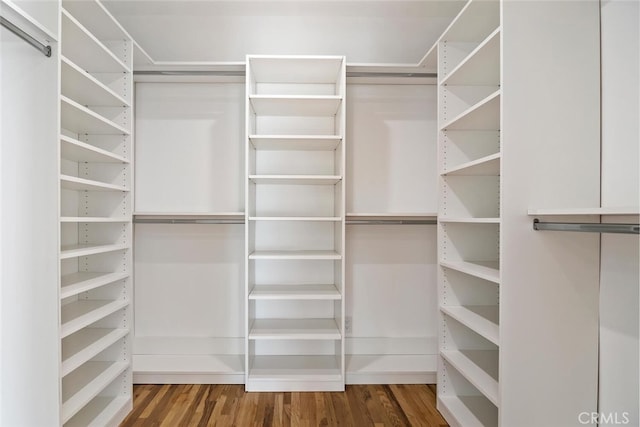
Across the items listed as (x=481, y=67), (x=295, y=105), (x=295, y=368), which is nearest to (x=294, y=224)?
(x=295, y=105)

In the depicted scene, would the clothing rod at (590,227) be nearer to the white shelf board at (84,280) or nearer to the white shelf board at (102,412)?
the white shelf board at (84,280)

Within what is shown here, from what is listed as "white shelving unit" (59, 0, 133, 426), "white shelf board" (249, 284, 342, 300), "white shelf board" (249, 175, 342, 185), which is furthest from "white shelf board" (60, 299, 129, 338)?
"white shelf board" (249, 175, 342, 185)

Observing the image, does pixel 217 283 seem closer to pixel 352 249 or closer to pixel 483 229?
pixel 352 249

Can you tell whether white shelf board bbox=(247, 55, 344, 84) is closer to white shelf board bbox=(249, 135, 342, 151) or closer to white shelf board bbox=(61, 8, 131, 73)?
white shelf board bbox=(249, 135, 342, 151)

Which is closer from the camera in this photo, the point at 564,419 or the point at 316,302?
the point at 564,419

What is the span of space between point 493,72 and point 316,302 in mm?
1903

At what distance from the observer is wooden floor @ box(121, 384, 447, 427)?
218 centimetres

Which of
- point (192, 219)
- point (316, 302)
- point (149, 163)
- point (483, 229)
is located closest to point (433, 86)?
point (483, 229)

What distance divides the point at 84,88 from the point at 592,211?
7.45ft

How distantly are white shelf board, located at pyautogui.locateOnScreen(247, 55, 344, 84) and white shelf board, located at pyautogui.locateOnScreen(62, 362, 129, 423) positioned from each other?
1.93 m

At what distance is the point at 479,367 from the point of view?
2.09m

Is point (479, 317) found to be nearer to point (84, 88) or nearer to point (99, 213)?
point (99, 213)

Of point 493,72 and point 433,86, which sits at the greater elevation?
point 433,86

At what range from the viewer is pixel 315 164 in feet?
9.65
